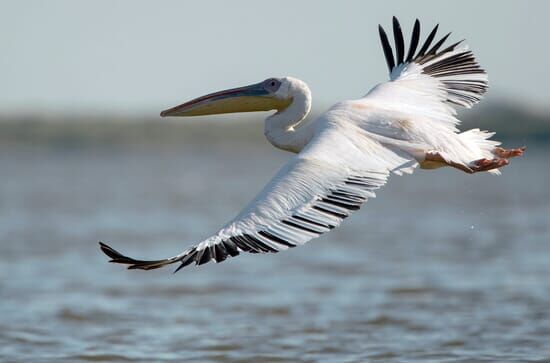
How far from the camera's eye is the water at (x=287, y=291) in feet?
34.4

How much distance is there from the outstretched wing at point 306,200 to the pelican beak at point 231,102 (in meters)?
1.10

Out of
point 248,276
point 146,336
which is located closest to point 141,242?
point 248,276

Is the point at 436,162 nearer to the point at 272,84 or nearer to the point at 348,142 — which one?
the point at 348,142

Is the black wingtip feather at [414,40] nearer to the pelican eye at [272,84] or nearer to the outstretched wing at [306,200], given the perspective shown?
the pelican eye at [272,84]

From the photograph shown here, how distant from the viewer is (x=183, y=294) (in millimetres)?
13883

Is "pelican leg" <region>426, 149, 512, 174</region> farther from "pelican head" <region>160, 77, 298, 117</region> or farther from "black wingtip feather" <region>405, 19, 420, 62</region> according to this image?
"black wingtip feather" <region>405, 19, 420, 62</region>

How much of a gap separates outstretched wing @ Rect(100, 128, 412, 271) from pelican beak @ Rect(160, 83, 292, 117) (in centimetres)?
110

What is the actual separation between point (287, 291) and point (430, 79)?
4533mm

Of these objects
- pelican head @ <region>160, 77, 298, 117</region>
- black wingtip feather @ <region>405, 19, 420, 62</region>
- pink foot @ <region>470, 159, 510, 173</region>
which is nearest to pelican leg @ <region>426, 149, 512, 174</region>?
pink foot @ <region>470, 159, 510, 173</region>

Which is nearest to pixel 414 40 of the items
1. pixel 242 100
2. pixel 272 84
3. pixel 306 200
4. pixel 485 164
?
pixel 272 84

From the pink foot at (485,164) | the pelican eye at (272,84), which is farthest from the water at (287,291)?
the pelican eye at (272,84)

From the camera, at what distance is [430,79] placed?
993 centimetres

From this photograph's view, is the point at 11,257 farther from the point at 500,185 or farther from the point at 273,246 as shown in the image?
the point at 500,185

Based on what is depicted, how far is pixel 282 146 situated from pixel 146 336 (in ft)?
9.14
